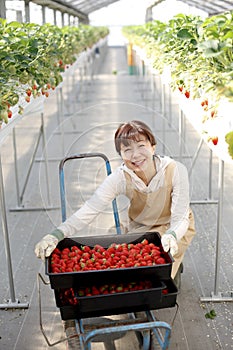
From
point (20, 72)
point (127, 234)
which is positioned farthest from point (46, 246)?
point (20, 72)

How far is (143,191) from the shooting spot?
2816 millimetres

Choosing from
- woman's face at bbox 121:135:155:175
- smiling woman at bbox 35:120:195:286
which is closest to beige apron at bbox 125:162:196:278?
smiling woman at bbox 35:120:195:286

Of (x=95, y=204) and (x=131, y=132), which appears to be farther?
(x=95, y=204)

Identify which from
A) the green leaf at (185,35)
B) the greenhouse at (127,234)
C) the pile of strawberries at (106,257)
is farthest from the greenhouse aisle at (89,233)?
the green leaf at (185,35)

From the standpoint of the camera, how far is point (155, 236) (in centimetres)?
250

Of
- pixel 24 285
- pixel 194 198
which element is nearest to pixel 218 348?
pixel 24 285

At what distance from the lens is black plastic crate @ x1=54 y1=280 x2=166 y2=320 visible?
6.91 ft

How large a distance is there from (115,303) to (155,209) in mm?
868

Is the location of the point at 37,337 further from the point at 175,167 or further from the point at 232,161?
the point at 232,161

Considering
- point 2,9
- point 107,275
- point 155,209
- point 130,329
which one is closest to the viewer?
point 130,329

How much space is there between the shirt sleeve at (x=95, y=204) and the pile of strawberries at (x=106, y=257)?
177 millimetres

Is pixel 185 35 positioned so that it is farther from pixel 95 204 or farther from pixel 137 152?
pixel 95 204

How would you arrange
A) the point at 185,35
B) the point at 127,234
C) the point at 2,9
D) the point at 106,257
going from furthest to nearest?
1. the point at 2,9
2. the point at 185,35
3. the point at 127,234
4. the point at 106,257

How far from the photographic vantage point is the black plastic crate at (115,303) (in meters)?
2.11
